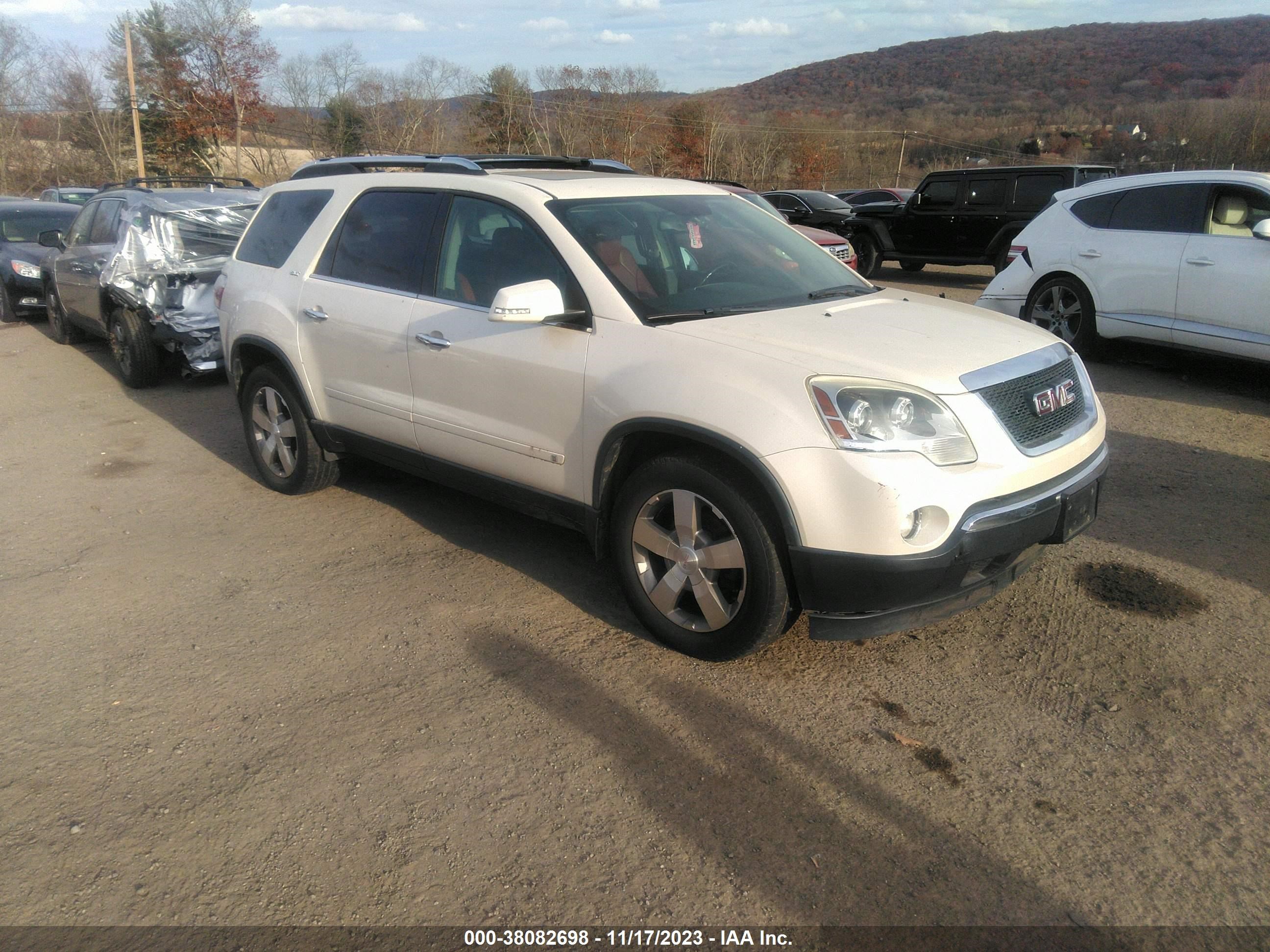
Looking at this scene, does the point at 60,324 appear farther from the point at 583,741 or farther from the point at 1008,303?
the point at 583,741

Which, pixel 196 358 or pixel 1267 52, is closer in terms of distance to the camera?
pixel 196 358

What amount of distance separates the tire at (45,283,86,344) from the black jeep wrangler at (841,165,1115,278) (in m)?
11.7

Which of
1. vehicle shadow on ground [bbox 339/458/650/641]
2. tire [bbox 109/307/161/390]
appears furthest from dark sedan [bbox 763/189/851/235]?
vehicle shadow on ground [bbox 339/458/650/641]

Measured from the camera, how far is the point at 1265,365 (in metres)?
7.98

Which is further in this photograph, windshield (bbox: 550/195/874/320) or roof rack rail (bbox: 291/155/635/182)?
roof rack rail (bbox: 291/155/635/182)

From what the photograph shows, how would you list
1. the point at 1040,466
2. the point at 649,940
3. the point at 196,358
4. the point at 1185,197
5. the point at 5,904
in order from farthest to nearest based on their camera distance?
the point at 196,358, the point at 1185,197, the point at 1040,466, the point at 5,904, the point at 649,940

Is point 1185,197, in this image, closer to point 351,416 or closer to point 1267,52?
point 351,416

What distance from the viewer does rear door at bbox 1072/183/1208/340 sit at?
25.3 ft

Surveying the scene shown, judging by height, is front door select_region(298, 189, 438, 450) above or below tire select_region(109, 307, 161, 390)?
above

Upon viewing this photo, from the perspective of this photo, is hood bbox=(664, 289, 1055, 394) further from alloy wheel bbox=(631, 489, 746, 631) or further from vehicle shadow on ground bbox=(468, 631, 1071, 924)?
vehicle shadow on ground bbox=(468, 631, 1071, 924)

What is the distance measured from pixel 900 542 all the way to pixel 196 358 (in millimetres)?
7350

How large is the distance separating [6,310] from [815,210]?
13226mm

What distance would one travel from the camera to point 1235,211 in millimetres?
7520

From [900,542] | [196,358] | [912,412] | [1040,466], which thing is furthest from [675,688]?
[196,358]
